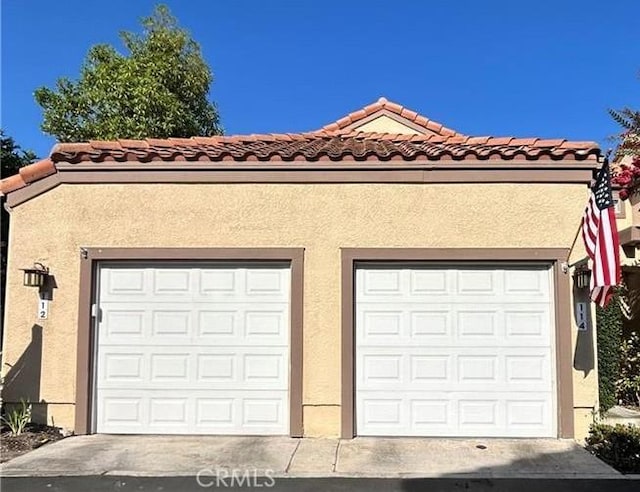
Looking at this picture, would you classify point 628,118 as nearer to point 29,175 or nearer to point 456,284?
point 456,284

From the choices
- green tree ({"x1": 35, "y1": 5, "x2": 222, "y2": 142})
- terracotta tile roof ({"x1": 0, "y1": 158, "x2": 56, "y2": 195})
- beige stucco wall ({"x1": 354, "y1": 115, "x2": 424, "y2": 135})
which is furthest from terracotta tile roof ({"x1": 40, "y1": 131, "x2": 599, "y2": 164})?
green tree ({"x1": 35, "y1": 5, "x2": 222, "y2": 142})

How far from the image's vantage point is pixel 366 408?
328 inches

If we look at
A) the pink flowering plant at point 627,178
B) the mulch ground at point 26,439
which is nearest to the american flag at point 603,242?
the pink flowering plant at point 627,178

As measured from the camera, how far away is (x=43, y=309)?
863 cm

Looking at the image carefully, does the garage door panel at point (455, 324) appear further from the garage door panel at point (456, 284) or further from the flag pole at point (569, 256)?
the flag pole at point (569, 256)

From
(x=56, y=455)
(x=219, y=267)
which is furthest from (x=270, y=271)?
(x=56, y=455)

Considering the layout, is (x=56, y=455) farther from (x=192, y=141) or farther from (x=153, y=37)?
(x=153, y=37)

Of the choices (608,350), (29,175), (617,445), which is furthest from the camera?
(608,350)

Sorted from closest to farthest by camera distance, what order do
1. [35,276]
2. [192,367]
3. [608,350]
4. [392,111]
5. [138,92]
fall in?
[35,276] < [192,367] < [608,350] < [392,111] < [138,92]

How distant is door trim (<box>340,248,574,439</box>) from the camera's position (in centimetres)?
812

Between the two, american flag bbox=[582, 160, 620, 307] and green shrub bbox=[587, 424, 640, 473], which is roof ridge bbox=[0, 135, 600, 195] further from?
green shrub bbox=[587, 424, 640, 473]

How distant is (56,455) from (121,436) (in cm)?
117

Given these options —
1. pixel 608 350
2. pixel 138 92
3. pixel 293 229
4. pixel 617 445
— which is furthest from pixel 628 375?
pixel 138 92

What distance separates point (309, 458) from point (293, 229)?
3.02 m
